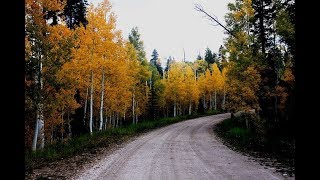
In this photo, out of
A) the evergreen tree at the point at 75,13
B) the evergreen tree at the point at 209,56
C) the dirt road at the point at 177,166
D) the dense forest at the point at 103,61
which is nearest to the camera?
the dirt road at the point at 177,166

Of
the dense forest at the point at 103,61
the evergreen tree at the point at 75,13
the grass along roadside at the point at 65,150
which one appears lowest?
the grass along roadside at the point at 65,150

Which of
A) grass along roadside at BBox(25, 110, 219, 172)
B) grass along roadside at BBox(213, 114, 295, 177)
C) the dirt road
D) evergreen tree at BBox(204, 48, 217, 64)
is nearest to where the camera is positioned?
the dirt road

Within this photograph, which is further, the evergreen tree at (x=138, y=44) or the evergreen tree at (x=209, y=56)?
the evergreen tree at (x=209, y=56)

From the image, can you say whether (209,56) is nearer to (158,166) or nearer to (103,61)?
(103,61)

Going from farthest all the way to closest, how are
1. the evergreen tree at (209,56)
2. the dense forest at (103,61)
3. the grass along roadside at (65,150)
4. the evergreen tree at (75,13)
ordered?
1. the evergreen tree at (209,56)
2. the evergreen tree at (75,13)
3. the dense forest at (103,61)
4. the grass along roadside at (65,150)

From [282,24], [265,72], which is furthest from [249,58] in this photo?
[282,24]

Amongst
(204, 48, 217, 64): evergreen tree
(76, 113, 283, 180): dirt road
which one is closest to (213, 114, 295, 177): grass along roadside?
(76, 113, 283, 180): dirt road

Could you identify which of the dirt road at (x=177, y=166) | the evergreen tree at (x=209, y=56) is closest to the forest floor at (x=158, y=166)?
the dirt road at (x=177, y=166)

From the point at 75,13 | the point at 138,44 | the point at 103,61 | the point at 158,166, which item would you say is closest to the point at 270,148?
the point at 158,166

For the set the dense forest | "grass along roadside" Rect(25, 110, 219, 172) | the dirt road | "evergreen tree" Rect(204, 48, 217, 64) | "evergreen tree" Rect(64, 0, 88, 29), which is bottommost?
"grass along roadside" Rect(25, 110, 219, 172)

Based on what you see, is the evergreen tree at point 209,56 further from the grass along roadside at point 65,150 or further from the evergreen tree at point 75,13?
the grass along roadside at point 65,150

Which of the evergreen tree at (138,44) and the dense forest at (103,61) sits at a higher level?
the evergreen tree at (138,44)

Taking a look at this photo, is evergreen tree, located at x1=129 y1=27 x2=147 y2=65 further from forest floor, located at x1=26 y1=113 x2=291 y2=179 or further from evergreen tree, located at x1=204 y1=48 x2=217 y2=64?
evergreen tree, located at x1=204 y1=48 x2=217 y2=64

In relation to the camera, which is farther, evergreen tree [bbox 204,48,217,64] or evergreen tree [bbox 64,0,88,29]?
evergreen tree [bbox 204,48,217,64]
